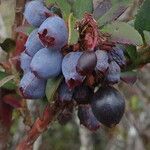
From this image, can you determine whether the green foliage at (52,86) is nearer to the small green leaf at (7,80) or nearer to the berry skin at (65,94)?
the berry skin at (65,94)

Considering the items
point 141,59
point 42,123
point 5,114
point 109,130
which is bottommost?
point 109,130

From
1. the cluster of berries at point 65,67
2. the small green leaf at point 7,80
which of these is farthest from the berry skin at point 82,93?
the small green leaf at point 7,80

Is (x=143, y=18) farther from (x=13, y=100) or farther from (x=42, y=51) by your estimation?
(x=13, y=100)

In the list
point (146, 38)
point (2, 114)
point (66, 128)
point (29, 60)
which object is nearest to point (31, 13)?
point (29, 60)

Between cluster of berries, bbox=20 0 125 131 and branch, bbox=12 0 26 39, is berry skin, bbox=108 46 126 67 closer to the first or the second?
cluster of berries, bbox=20 0 125 131

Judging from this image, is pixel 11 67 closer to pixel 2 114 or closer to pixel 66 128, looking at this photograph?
pixel 2 114

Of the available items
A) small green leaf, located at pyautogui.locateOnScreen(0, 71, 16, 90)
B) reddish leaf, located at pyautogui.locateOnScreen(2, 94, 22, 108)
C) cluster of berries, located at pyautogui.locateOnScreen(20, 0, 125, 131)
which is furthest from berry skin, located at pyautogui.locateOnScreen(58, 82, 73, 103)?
reddish leaf, located at pyautogui.locateOnScreen(2, 94, 22, 108)

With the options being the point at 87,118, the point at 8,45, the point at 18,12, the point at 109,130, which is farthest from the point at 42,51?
the point at 109,130
